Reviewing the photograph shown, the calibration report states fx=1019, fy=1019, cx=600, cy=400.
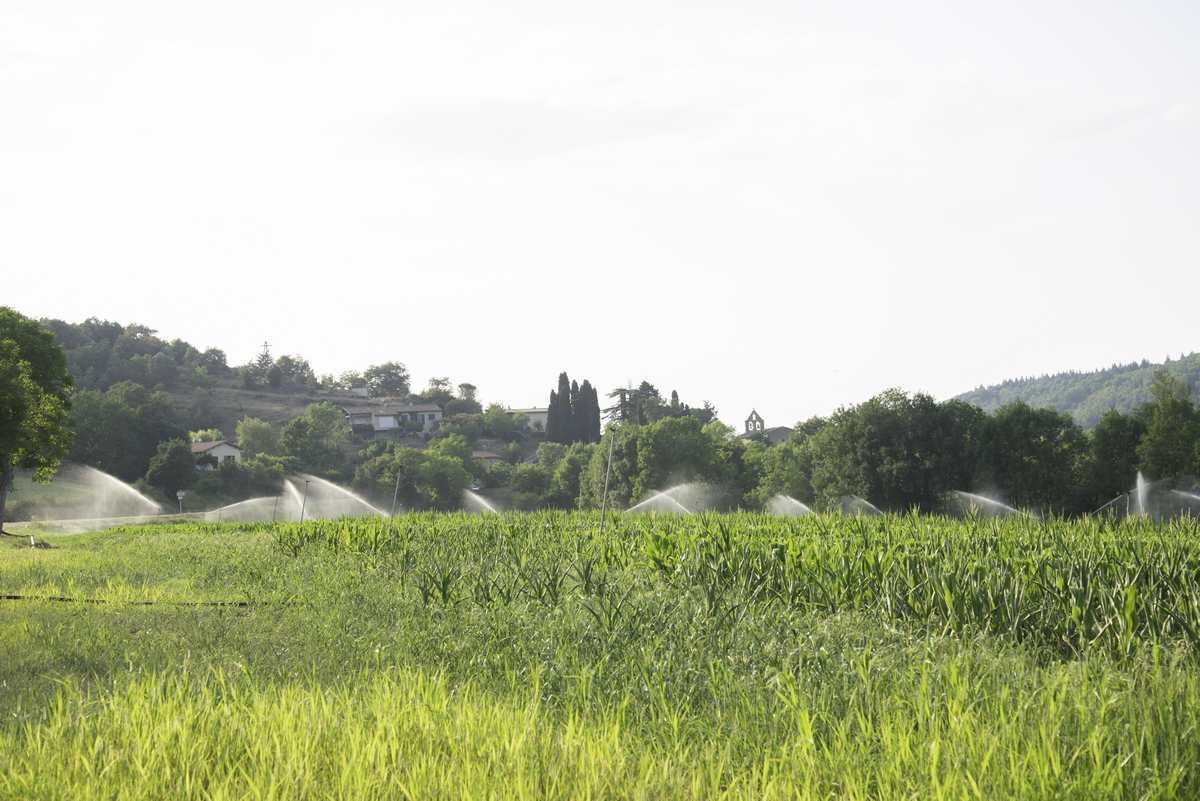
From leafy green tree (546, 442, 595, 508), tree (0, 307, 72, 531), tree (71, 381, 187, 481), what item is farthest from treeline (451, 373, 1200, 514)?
tree (71, 381, 187, 481)

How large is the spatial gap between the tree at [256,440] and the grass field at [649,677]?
10047 cm

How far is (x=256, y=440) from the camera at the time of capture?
113875mm

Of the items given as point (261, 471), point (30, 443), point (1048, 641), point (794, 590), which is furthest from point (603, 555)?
point (261, 471)

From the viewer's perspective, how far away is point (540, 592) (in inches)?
476

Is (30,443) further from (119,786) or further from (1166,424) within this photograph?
(1166,424)

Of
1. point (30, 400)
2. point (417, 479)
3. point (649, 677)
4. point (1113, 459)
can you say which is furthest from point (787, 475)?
point (649, 677)

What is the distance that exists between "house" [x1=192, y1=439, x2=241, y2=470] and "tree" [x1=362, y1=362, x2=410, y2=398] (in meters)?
73.4

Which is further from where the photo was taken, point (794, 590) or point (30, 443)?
point (30, 443)

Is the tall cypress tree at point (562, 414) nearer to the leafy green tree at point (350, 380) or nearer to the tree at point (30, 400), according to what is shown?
the leafy green tree at point (350, 380)

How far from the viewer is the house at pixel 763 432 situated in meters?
142

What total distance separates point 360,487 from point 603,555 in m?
90.6

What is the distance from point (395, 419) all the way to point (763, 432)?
188 feet

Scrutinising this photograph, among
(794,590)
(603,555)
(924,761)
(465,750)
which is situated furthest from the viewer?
(603,555)

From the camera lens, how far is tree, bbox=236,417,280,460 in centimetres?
11344
